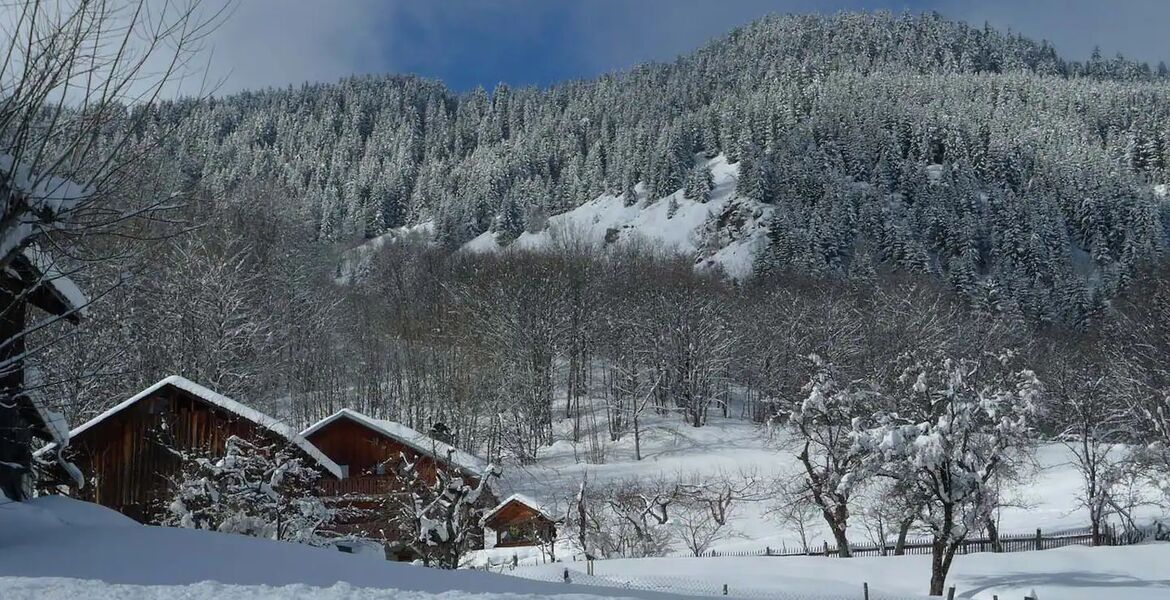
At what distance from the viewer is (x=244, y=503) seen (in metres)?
17.2

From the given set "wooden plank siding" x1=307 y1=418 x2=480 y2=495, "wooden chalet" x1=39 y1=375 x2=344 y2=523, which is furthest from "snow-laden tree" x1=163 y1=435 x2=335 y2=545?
"wooden plank siding" x1=307 y1=418 x2=480 y2=495

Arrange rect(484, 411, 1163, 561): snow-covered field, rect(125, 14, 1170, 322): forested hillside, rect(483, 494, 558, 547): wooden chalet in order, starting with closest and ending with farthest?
rect(483, 494, 558, 547): wooden chalet, rect(484, 411, 1163, 561): snow-covered field, rect(125, 14, 1170, 322): forested hillside

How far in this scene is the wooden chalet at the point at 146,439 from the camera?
21.3 m

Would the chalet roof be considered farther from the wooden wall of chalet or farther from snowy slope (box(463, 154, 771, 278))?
snowy slope (box(463, 154, 771, 278))

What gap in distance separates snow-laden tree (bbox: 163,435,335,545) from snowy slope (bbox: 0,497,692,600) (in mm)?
5614

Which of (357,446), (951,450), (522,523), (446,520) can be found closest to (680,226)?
(522,523)

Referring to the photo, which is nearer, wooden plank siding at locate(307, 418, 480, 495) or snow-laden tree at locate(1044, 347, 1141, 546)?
wooden plank siding at locate(307, 418, 480, 495)

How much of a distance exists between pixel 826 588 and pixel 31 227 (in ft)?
67.8

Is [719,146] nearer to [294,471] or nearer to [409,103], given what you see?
[409,103]

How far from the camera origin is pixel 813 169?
357 ft

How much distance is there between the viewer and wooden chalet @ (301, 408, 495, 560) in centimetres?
2456

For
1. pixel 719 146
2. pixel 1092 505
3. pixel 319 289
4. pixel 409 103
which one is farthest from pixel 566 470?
pixel 409 103

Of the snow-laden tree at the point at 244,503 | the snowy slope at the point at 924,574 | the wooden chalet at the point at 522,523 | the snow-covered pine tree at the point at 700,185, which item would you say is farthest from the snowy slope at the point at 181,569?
the snow-covered pine tree at the point at 700,185

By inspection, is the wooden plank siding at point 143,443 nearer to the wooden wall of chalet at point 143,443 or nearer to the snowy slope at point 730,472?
the wooden wall of chalet at point 143,443
